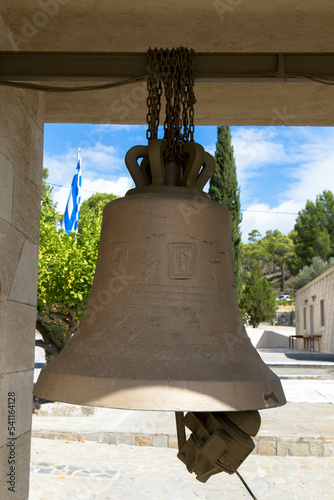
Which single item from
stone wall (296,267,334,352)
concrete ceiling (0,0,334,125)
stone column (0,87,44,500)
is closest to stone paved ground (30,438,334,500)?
stone column (0,87,44,500)

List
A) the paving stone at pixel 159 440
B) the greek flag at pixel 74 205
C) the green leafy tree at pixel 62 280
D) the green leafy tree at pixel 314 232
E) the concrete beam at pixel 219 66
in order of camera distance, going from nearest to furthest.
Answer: the concrete beam at pixel 219 66, the paving stone at pixel 159 440, the green leafy tree at pixel 62 280, the greek flag at pixel 74 205, the green leafy tree at pixel 314 232

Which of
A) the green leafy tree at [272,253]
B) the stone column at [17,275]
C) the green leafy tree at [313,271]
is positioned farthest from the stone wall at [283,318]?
the stone column at [17,275]

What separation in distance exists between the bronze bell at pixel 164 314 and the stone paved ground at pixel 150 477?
13.1 ft

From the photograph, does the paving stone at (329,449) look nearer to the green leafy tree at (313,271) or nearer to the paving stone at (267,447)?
the paving stone at (267,447)

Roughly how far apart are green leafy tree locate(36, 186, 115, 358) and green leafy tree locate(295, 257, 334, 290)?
35.9 metres

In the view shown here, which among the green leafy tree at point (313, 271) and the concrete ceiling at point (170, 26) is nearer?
the concrete ceiling at point (170, 26)

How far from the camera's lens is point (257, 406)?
1.40 metres

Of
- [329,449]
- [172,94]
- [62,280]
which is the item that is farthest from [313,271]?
[172,94]

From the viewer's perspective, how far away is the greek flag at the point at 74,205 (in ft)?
42.5

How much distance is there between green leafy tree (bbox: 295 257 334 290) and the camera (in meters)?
43.8

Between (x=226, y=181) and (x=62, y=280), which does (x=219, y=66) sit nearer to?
(x=62, y=280)

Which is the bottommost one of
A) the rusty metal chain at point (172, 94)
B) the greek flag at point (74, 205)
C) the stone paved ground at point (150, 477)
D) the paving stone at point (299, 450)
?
the stone paved ground at point (150, 477)

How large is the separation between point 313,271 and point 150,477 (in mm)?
40468

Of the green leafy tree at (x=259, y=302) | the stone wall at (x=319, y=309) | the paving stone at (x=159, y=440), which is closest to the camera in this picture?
the paving stone at (x=159, y=440)
